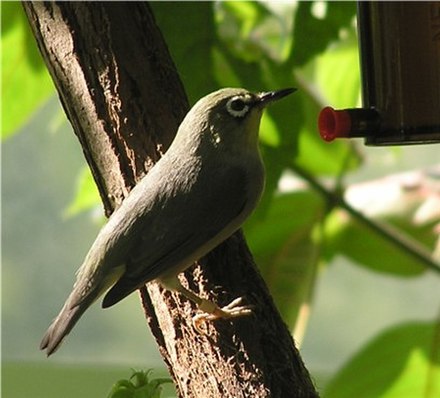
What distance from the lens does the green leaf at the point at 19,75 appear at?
211cm

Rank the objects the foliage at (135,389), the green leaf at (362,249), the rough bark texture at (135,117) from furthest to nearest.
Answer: the green leaf at (362,249), the rough bark texture at (135,117), the foliage at (135,389)

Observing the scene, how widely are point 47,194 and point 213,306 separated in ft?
4.72

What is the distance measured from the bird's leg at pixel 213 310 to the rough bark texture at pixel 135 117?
2 centimetres

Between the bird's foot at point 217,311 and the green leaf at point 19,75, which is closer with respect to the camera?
the bird's foot at point 217,311

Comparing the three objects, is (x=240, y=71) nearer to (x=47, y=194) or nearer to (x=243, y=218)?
(x=243, y=218)

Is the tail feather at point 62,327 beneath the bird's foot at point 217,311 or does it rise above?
above

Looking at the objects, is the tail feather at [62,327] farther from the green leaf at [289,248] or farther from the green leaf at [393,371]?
the green leaf at [393,371]

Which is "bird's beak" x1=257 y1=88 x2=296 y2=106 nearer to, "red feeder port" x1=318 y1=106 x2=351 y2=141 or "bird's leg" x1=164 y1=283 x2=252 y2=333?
"red feeder port" x1=318 y1=106 x2=351 y2=141

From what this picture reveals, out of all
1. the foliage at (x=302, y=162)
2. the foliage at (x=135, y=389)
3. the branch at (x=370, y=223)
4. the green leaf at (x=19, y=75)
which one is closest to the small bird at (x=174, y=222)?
the foliage at (x=135, y=389)

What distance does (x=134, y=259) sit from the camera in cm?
151

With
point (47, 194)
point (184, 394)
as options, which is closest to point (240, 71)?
point (184, 394)

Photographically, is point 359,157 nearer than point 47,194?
Yes

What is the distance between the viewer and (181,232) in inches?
60.1

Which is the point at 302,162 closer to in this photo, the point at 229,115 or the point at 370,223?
the point at 370,223
